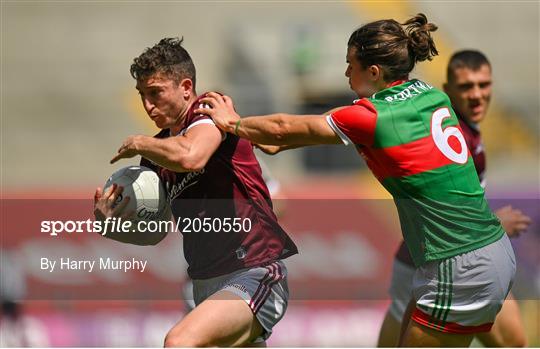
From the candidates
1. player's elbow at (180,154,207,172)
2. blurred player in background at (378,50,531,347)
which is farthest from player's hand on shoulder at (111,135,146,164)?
blurred player in background at (378,50,531,347)

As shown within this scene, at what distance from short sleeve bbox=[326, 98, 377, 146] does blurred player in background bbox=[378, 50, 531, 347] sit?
1730 millimetres

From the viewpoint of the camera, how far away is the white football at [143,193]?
4594 mm

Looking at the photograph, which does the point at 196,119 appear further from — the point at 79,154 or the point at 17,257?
the point at 79,154

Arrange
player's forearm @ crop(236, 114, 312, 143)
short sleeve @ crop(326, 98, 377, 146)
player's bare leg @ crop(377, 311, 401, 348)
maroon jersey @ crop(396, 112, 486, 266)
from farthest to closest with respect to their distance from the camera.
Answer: player's bare leg @ crop(377, 311, 401, 348), maroon jersey @ crop(396, 112, 486, 266), player's forearm @ crop(236, 114, 312, 143), short sleeve @ crop(326, 98, 377, 146)

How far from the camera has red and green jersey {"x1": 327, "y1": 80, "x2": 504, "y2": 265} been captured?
4.05m

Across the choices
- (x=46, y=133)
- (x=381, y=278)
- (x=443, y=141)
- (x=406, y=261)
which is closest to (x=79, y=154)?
(x=46, y=133)

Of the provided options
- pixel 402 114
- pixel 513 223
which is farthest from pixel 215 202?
pixel 513 223

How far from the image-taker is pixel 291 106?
13.2 meters

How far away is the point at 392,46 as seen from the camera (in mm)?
4137

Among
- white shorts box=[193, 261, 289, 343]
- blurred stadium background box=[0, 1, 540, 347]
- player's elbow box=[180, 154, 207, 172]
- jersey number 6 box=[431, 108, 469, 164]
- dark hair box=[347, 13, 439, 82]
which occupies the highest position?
dark hair box=[347, 13, 439, 82]

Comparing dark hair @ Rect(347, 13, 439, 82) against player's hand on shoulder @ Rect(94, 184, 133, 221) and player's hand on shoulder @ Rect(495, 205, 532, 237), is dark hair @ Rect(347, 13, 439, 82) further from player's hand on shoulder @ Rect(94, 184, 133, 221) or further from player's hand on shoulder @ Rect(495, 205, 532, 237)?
player's hand on shoulder @ Rect(495, 205, 532, 237)

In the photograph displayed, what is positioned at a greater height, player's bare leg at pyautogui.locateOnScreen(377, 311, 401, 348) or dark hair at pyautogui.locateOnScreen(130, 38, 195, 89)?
dark hair at pyautogui.locateOnScreen(130, 38, 195, 89)

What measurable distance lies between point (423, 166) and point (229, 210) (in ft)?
3.18

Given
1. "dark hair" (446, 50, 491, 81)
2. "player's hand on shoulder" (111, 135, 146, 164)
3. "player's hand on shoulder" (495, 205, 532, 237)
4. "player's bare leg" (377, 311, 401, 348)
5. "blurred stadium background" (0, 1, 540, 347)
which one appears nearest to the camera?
"player's hand on shoulder" (111, 135, 146, 164)
